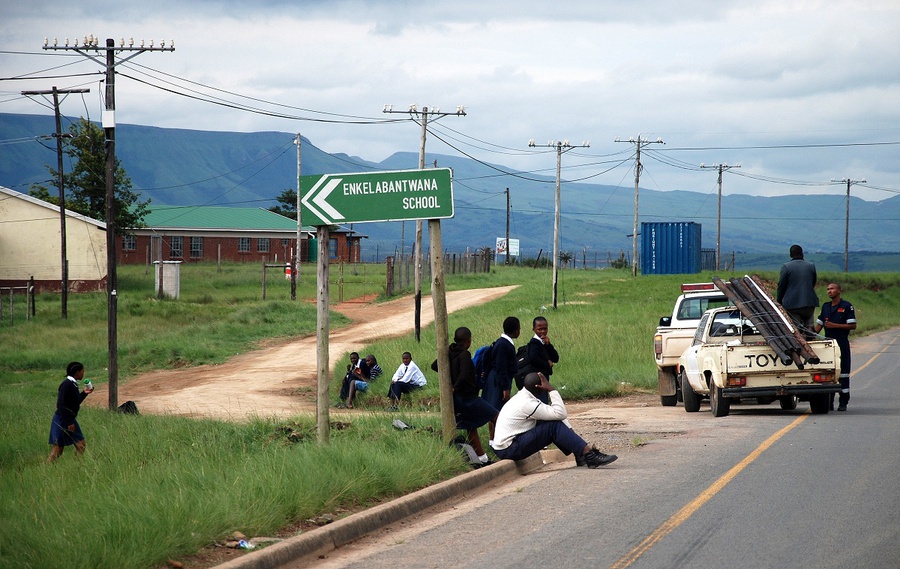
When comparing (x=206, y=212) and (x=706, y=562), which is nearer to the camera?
(x=706, y=562)

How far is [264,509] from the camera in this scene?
8.34 metres

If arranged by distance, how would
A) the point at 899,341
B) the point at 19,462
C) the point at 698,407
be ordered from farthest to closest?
the point at 899,341, the point at 698,407, the point at 19,462

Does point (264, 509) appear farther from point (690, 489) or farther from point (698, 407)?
point (698, 407)

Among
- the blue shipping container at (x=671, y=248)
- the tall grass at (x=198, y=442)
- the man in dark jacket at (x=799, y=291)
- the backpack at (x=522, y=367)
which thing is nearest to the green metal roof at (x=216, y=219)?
the blue shipping container at (x=671, y=248)

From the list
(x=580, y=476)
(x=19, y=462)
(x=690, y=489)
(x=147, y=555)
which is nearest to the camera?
(x=147, y=555)

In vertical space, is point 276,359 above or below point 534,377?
below

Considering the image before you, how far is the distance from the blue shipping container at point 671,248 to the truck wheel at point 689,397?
4310cm

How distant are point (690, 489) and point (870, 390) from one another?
11.9 m

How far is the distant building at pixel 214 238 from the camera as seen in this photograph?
7612 cm

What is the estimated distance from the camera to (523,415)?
11.4 m

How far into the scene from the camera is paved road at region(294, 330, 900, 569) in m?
7.36

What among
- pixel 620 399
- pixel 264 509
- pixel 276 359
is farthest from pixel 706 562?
pixel 276 359

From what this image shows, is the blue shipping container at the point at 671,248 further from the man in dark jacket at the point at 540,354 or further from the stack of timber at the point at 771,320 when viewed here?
the man in dark jacket at the point at 540,354

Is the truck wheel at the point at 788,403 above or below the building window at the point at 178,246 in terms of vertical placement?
below
